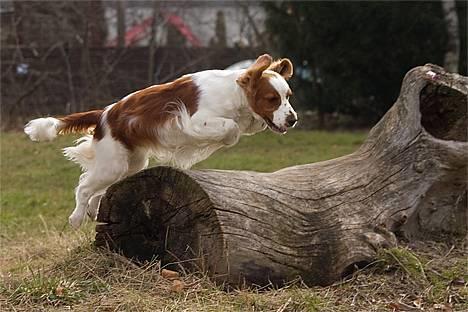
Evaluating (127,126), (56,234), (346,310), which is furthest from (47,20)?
(346,310)

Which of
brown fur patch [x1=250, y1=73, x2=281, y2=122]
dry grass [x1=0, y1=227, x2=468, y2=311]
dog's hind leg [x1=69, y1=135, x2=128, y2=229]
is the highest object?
brown fur patch [x1=250, y1=73, x2=281, y2=122]

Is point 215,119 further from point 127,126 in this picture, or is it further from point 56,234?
point 56,234

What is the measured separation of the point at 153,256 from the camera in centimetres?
530

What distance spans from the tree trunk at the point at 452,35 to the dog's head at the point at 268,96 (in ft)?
33.7

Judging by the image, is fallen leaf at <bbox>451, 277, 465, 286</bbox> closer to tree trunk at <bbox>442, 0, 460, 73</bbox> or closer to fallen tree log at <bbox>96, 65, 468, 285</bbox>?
fallen tree log at <bbox>96, 65, 468, 285</bbox>

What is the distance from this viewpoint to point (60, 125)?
19.2ft

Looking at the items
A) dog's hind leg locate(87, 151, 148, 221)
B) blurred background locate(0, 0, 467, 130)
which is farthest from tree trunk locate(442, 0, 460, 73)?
dog's hind leg locate(87, 151, 148, 221)

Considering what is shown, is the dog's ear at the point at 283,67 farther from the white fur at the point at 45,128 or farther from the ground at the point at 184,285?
the white fur at the point at 45,128

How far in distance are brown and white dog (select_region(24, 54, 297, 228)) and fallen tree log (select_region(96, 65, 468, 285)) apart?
32 centimetres

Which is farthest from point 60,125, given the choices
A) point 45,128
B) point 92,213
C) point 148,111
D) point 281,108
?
point 281,108

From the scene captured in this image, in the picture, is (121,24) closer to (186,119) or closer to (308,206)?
(186,119)

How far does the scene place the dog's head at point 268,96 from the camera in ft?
17.8

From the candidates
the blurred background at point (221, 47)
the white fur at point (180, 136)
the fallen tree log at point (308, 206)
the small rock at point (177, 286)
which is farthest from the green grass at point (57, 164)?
the small rock at point (177, 286)

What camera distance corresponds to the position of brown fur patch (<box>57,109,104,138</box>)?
19.1 feet
